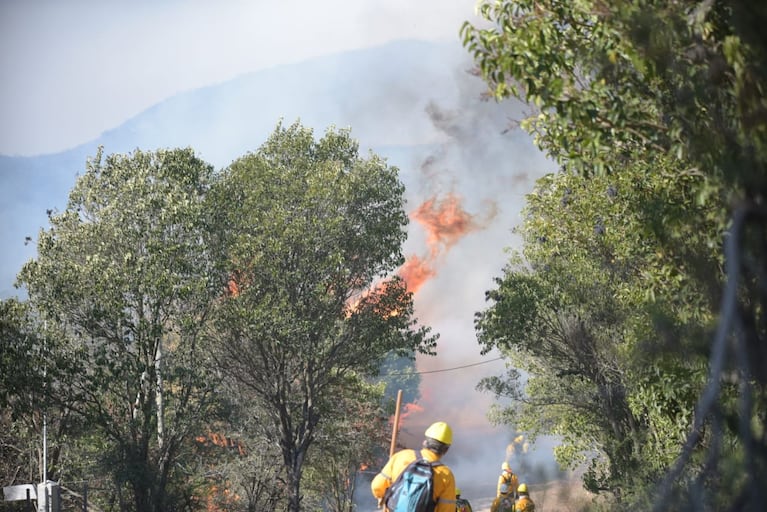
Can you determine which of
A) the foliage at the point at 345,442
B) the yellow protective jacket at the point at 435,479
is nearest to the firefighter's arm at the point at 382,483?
the yellow protective jacket at the point at 435,479

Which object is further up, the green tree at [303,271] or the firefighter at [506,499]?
the green tree at [303,271]

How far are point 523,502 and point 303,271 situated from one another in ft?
31.2

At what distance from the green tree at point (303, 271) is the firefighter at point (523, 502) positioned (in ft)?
23.6

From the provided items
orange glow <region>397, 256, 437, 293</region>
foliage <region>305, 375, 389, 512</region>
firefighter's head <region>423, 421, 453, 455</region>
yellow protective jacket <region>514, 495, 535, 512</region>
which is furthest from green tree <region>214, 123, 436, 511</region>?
orange glow <region>397, 256, 437, 293</region>

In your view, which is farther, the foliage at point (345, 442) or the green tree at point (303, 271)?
the foliage at point (345, 442)

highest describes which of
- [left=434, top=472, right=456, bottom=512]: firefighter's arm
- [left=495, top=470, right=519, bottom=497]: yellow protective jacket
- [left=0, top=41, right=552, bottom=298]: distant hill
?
[left=0, top=41, right=552, bottom=298]: distant hill

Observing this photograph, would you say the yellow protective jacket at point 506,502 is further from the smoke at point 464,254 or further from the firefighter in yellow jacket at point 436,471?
the smoke at point 464,254

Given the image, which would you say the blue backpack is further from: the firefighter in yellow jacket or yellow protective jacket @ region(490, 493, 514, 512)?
yellow protective jacket @ region(490, 493, 514, 512)

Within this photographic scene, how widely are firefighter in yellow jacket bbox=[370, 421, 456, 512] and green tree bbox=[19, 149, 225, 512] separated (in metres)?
16.4

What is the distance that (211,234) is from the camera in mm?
27531

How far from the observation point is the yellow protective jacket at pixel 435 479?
7516mm

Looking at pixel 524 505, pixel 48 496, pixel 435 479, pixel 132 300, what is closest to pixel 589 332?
pixel 524 505

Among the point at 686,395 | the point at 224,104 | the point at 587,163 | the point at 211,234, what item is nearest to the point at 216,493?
the point at 211,234

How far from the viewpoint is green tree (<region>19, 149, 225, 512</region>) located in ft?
76.9
